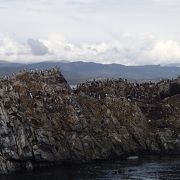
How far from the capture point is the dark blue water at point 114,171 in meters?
161

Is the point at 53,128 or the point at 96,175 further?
the point at 53,128

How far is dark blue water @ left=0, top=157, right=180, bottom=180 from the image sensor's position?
161375mm

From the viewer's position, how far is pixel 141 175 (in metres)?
162

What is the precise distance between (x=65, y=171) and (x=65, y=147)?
16889 millimetres

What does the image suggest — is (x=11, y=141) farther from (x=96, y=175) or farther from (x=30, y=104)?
(x=96, y=175)

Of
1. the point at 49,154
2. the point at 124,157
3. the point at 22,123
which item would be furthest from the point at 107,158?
the point at 22,123

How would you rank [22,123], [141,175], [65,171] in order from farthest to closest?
[22,123] < [65,171] < [141,175]

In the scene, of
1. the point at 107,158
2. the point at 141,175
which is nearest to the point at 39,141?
the point at 107,158

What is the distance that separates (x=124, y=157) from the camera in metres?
197

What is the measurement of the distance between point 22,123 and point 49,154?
1616 cm

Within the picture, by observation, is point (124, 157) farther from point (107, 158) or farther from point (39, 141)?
point (39, 141)

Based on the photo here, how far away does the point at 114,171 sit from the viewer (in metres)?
171

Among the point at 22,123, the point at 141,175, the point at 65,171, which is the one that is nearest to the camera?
the point at 141,175

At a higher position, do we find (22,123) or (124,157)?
(22,123)
